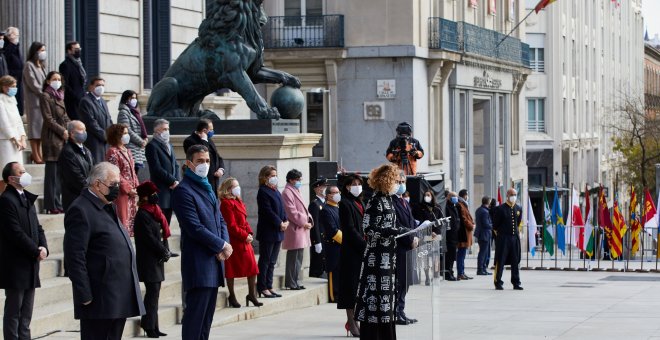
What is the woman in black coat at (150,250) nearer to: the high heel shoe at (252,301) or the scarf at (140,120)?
the high heel shoe at (252,301)

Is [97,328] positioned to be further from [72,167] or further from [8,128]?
[8,128]

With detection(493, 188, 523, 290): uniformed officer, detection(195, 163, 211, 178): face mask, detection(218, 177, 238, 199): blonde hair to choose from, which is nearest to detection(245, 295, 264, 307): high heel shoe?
detection(218, 177, 238, 199): blonde hair

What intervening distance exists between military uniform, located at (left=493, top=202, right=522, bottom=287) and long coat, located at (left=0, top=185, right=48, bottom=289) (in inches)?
→ 464

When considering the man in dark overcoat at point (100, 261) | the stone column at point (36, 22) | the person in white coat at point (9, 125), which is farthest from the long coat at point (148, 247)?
the stone column at point (36, 22)

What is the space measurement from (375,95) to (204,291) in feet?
96.5

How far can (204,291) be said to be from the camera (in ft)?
40.3

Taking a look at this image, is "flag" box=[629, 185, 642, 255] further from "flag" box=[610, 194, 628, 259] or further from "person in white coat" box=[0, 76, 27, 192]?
"person in white coat" box=[0, 76, 27, 192]

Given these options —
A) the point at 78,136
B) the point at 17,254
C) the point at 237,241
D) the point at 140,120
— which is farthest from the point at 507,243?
the point at 17,254

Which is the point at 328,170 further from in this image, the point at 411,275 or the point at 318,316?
the point at 411,275

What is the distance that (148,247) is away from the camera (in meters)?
14.2

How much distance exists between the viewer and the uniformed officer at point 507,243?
76.4ft

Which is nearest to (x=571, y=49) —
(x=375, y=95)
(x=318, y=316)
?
(x=375, y=95)

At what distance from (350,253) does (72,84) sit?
6.21 meters

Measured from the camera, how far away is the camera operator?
2386 cm
